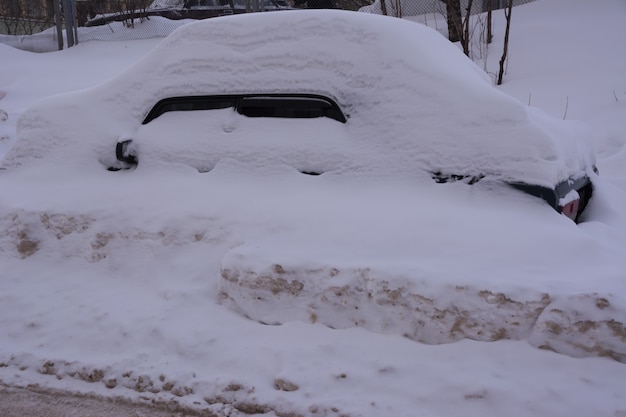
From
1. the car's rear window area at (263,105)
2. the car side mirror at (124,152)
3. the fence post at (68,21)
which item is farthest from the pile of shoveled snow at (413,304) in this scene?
the fence post at (68,21)

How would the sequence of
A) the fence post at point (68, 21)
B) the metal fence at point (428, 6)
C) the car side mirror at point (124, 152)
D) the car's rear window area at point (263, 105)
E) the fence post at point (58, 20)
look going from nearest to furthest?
the car's rear window area at point (263, 105), the car side mirror at point (124, 152), the metal fence at point (428, 6), the fence post at point (68, 21), the fence post at point (58, 20)

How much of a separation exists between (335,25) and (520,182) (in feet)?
4.94

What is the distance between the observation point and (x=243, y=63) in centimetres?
346

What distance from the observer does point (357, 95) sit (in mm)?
3201

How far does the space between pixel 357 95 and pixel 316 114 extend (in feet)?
0.92

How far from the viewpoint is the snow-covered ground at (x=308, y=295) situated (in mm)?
2283

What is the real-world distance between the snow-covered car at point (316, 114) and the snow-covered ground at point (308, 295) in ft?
0.51

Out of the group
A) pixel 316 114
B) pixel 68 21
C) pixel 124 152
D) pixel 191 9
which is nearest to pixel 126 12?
pixel 68 21

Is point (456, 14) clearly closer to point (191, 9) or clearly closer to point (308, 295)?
point (191, 9)

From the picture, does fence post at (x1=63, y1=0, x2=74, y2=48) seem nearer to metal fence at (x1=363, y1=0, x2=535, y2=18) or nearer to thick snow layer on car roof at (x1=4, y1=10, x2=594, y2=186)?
metal fence at (x1=363, y1=0, x2=535, y2=18)

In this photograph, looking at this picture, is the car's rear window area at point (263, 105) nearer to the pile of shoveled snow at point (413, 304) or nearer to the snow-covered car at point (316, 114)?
the snow-covered car at point (316, 114)

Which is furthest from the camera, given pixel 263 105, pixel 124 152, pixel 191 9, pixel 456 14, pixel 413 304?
pixel 191 9

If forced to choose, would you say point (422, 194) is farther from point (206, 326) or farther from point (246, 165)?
point (206, 326)

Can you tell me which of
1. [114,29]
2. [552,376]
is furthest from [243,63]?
[114,29]
